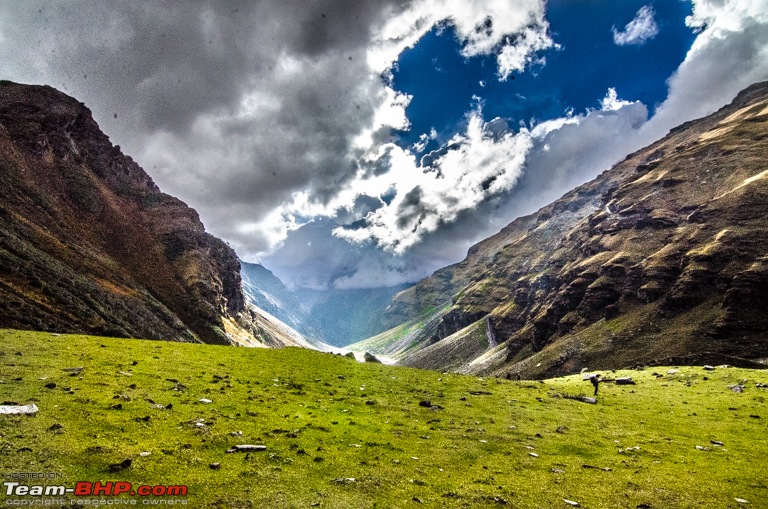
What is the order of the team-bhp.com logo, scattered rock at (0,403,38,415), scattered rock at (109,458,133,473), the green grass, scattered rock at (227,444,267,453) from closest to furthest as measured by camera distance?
1. the team-bhp.com logo
2. scattered rock at (109,458,133,473)
3. the green grass
4. scattered rock at (0,403,38,415)
5. scattered rock at (227,444,267,453)

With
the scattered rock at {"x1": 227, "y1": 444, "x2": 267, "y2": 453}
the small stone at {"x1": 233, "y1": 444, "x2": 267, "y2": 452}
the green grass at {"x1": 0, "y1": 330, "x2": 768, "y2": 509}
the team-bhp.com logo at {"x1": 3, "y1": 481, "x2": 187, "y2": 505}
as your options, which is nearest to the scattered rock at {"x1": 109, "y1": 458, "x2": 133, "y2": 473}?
the green grass at {"x1": 0, "y1": 330, "x2": 768, "y2": 509}

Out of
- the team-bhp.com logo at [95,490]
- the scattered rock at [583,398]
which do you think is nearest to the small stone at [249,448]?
the team-bhp.com logo at [95,490]

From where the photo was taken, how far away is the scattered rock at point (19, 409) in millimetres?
14498

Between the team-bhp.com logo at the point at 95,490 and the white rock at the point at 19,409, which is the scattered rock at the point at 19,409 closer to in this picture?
the white rock at the point at 19,409

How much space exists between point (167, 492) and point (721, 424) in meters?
37.0

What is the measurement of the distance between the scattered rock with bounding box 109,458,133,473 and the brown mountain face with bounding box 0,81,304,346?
220 feet

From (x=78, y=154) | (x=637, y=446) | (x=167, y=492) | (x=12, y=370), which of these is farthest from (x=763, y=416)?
(x=78, y=154)

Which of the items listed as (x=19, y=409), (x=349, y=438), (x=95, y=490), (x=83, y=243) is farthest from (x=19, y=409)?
(x=83, y=243)

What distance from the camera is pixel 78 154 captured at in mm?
171625

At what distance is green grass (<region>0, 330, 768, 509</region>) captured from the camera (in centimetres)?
1305

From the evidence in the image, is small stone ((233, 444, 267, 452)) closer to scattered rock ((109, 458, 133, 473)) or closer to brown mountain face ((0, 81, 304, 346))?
scattered rock ((109, 458, 133, 473))

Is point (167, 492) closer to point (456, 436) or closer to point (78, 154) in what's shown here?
point (456, 436)

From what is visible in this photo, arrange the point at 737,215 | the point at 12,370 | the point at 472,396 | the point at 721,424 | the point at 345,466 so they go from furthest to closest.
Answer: the point at 737,215 → the point at 472,396 → the point at 721,424 → the point at 12,370 → the point at 345,466

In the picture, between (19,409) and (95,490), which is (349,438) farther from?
(19,409)
